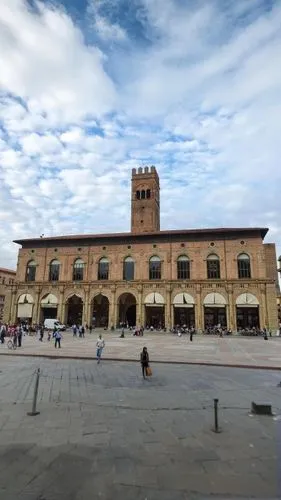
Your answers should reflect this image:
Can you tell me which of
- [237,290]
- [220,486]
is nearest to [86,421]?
[220,486]

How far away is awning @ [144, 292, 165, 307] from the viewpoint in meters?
45.2

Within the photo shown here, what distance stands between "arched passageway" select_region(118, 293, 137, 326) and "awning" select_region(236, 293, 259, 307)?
51.6ft

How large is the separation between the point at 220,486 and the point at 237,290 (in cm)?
4032

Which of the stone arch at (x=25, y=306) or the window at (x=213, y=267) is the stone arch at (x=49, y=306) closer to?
the stone arch at (x=25, y=306)

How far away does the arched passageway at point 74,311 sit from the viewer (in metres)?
50.6

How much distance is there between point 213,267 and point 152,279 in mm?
8657

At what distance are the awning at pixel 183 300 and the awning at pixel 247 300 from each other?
612 cm

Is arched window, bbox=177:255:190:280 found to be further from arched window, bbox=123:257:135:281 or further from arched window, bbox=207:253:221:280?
arched window, bbox=123:257:135:281

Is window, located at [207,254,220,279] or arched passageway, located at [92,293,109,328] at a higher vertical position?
window, located at [207,254,220,279]

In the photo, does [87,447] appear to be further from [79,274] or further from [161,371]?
[79,274]

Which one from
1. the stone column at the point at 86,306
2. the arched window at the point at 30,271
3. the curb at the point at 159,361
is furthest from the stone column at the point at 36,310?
the curb at the point at 159,361

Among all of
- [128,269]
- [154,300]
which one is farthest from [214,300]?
[128,269]

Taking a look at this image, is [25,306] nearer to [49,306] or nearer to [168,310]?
[49,306]

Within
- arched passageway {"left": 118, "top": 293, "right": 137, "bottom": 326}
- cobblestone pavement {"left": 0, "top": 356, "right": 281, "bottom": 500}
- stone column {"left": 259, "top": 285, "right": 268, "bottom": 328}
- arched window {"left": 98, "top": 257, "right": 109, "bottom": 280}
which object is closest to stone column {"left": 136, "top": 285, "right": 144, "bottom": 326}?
arched passageway {"left": 118, "top": 293, "right": 137, "bottom": 326}
